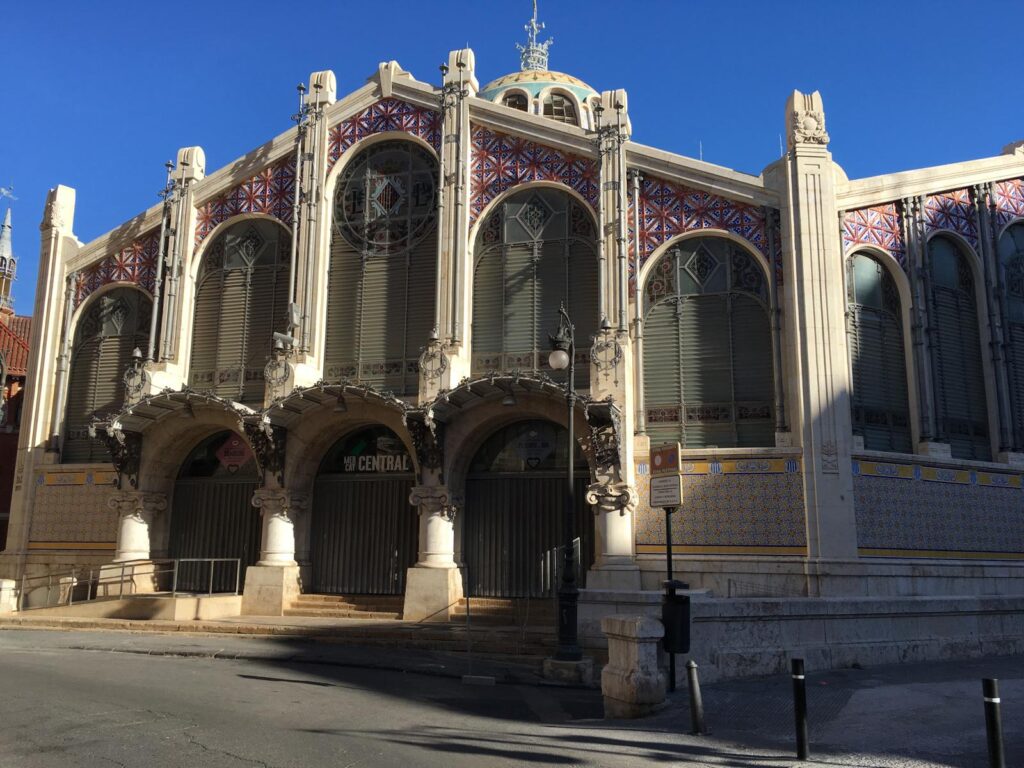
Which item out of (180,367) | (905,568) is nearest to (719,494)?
(905,568)

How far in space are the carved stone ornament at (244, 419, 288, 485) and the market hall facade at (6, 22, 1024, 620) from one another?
0.29 feet

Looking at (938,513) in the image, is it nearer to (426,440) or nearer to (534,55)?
(426,440)

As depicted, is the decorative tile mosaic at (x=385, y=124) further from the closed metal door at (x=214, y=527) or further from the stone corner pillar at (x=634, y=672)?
the stone corner pillar at (x=634, y=672)

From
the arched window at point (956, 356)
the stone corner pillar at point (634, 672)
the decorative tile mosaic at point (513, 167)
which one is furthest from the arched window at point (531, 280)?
the stone corner pillar at point (634, 672)

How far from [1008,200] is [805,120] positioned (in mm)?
5914

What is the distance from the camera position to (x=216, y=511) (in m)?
24.4

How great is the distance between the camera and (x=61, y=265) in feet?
87.5

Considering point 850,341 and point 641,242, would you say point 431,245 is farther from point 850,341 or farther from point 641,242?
point 850,341

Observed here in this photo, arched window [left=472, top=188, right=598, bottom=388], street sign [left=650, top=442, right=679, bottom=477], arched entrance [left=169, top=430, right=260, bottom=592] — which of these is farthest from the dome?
street sign [left=650, top=442, right=679, bottom=477]

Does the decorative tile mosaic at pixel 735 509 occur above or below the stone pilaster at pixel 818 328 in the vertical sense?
below

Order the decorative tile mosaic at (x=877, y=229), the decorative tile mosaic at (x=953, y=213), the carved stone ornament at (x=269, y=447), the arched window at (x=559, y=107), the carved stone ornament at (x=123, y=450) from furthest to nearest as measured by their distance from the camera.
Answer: the arched window at (x=559, y=107) → the carved stone ornament at (x=123, y=450) → the carved stone ornament at (x=269, y=447) → the decorative tile mosaic at (x=953, y=213) → the decorative tile mosaic at (x=877, y=229)

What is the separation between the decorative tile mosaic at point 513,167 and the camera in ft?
74.3

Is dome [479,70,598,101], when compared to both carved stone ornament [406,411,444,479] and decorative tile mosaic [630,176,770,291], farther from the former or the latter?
carved stone ornament [406,411,444,479]

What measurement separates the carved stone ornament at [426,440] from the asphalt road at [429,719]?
254 inches
